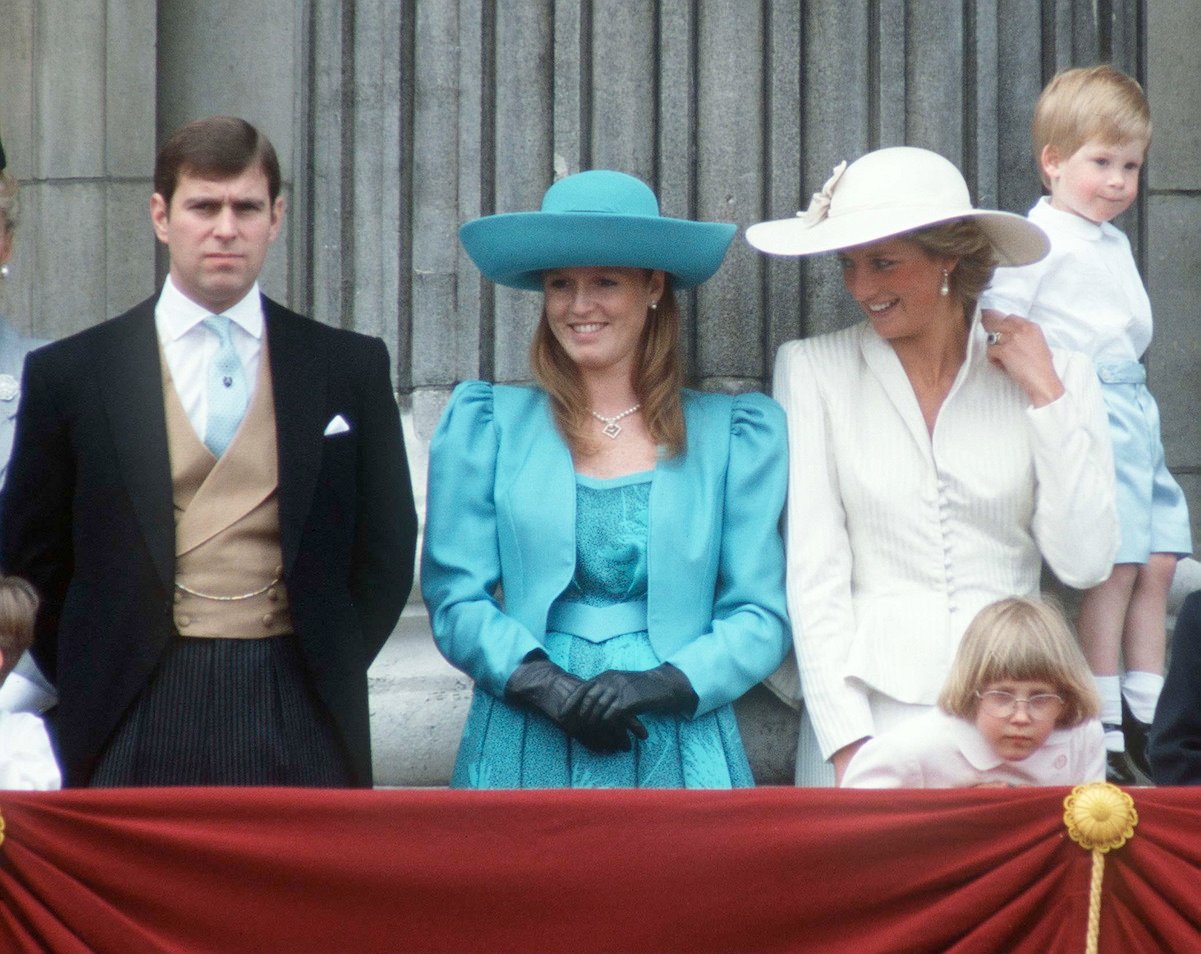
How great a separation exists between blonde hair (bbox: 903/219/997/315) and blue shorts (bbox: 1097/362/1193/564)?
409 millimetres

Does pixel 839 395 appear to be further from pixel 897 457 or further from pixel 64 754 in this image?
pixel 64 754

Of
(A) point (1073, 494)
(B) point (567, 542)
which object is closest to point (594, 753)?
(B) point (567, 542)

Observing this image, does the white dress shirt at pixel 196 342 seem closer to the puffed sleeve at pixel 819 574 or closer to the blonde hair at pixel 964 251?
the puffed sleeve at pixel 819 574

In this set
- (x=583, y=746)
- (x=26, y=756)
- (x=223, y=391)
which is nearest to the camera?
(x=26, y=756)

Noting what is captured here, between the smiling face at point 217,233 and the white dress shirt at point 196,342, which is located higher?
the smiling face at point 217,233

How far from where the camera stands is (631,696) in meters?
3.89

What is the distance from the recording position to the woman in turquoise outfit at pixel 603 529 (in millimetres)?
3988

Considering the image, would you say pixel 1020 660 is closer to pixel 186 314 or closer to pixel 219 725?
pixel 219 725

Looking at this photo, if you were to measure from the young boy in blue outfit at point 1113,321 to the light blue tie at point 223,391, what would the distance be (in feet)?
5.29

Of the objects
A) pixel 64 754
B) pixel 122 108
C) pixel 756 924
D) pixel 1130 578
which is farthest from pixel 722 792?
pixel 122 108

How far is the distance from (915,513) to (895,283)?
1.49 ft

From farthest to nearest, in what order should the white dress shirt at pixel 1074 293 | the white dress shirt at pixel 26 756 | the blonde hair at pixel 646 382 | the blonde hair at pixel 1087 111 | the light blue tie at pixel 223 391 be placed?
the white dress shirt at pixel 1074 293
the blonde hair at pixel 1087 111
the blonde hair at pixel 646 382
the light blue tie at pixel 223 391
the white dress shirt at pixel 26 756

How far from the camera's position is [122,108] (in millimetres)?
5480

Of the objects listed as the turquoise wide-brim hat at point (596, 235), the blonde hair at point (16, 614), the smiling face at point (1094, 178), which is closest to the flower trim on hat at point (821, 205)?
the turquoise wide-brim hat at point (596, 235)
